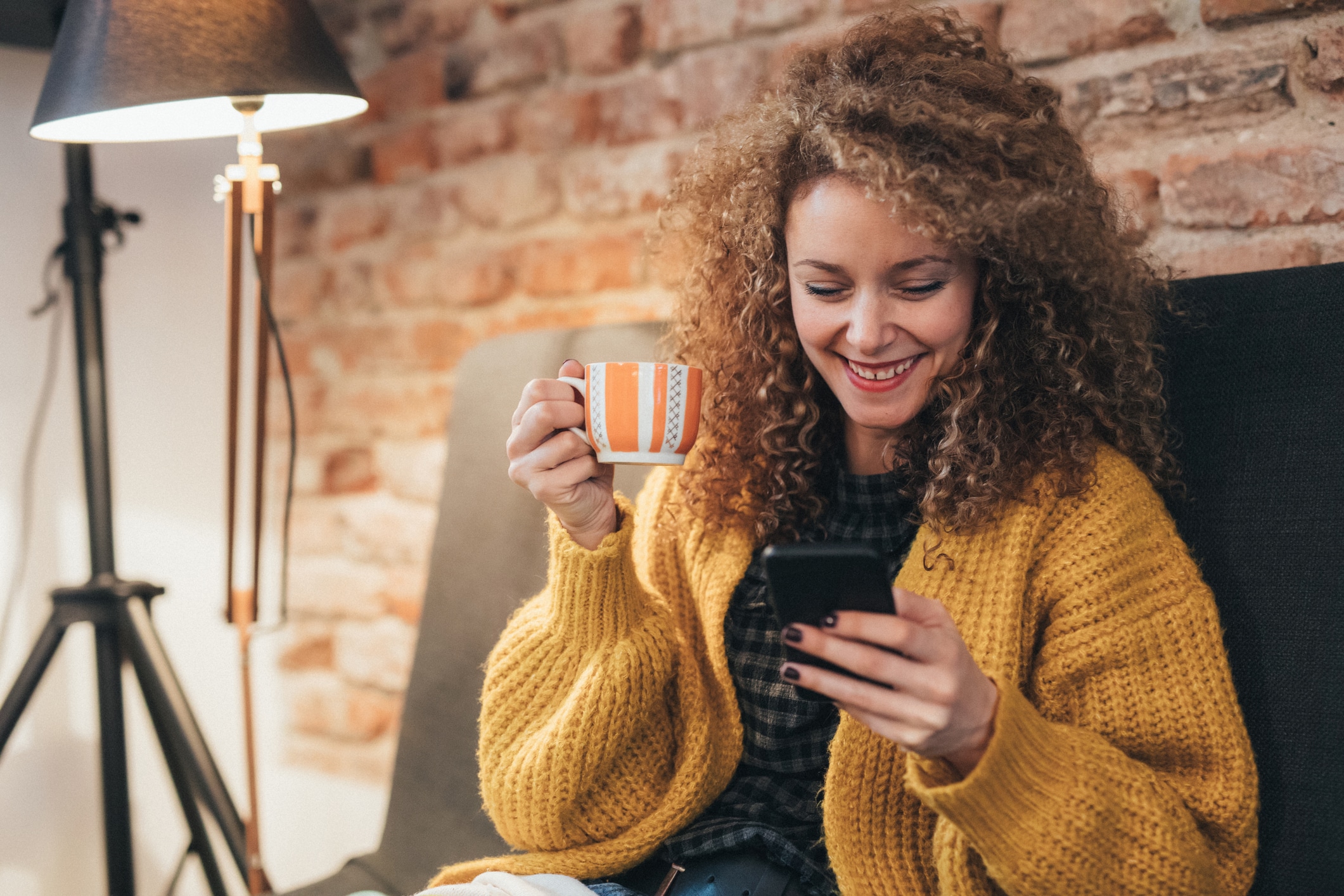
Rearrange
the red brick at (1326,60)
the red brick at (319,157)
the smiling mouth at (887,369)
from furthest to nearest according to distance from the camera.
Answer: the red brick at (319,157)
the red brick at (1326,60)
the smiling mouth at (887,369)

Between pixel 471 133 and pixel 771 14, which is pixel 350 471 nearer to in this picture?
pixel 471 133

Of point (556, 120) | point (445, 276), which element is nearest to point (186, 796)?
point (445, 276)

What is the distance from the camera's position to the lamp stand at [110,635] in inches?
54.9

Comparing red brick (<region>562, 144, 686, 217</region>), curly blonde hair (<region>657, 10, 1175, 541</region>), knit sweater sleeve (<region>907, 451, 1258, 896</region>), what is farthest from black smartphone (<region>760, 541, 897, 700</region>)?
red brick (<region>562, 144, 686, 217</region>)

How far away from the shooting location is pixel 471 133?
1689 millimetres

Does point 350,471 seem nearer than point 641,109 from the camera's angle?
No

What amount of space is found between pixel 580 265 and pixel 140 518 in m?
0.88

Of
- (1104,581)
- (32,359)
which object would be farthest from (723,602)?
(32,359)

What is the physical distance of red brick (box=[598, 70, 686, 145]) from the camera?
1492mm

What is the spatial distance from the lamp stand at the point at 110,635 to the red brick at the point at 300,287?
0.45 m

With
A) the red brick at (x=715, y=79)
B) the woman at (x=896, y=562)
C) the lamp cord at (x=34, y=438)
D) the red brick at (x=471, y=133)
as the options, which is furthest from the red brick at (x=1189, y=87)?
the lamp cord at (x=34, y=438)

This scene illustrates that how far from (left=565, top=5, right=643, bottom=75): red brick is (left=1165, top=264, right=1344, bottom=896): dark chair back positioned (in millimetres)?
902

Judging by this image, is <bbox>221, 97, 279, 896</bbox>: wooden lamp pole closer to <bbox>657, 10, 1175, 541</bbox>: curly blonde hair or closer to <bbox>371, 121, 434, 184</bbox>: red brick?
<bbox>371, 121, 434, 184</bbox>: red brick

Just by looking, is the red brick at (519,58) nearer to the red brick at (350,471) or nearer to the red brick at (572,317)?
the red brick at (572,317)
